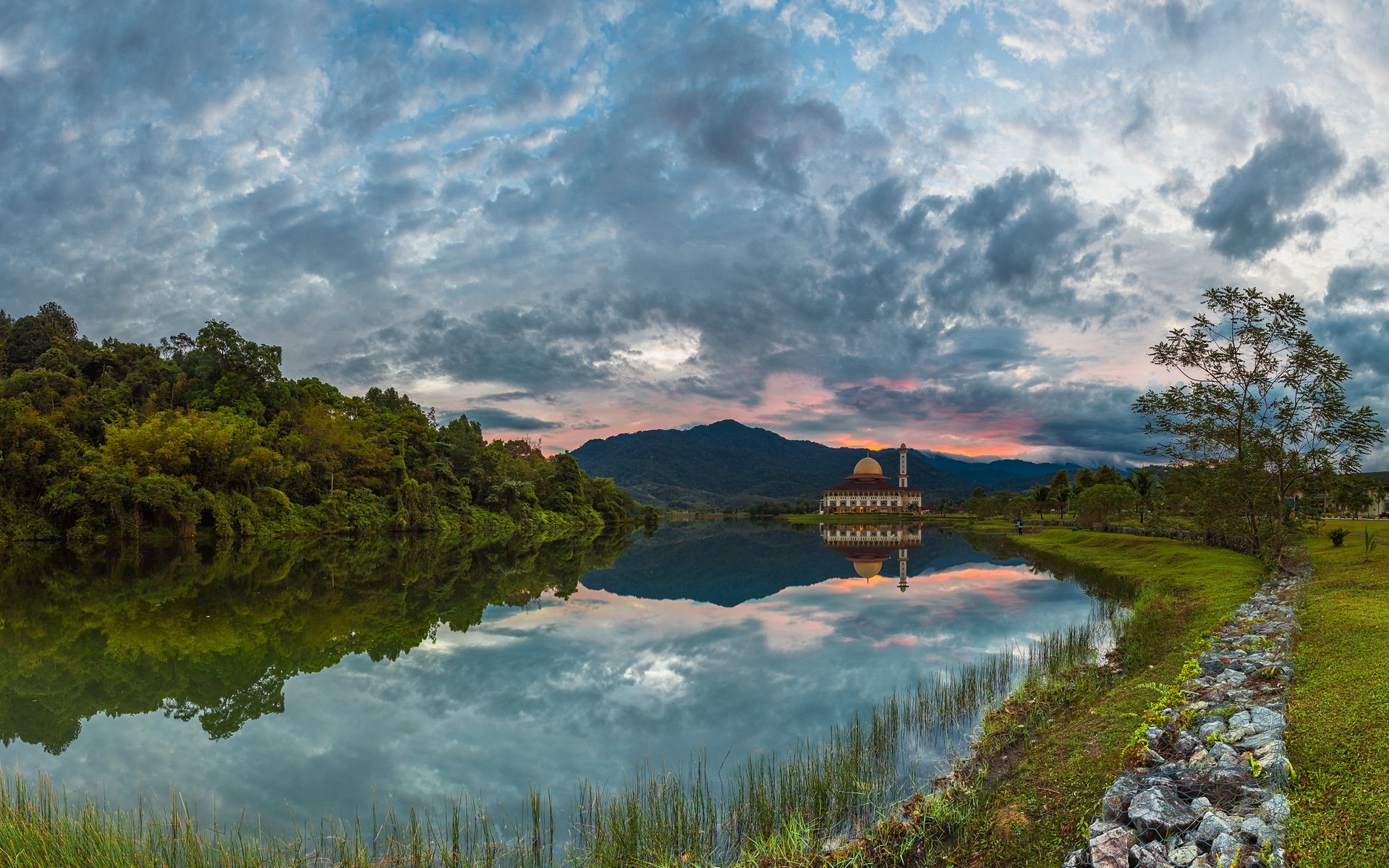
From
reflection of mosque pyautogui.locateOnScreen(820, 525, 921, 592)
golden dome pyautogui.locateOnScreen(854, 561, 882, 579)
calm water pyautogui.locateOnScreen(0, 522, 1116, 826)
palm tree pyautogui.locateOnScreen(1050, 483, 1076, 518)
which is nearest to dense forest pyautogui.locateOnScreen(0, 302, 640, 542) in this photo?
calm water pyautogui.locateOnScreen(0, 522, 1116, 826)

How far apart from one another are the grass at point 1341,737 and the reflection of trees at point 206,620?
1357cm

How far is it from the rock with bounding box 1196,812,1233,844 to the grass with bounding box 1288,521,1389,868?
Answer: 0.40 metres

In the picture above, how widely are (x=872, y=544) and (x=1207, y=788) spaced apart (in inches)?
2462

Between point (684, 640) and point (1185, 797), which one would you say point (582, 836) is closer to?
point (1185, 797)

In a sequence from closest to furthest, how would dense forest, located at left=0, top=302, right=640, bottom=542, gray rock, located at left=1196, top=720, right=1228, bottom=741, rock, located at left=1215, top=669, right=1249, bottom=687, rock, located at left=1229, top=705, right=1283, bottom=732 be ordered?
rock, located at left=1229, top=705, right=1283, bottom=732
gray rock, located at left=1196, top=720, right=1228, bottom=741
rock, located at left=1215, top=669, right=1249, bottom=687
dense forest, located at left=0, top=302, right=640, bottom=542

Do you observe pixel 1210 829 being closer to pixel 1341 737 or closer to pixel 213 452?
pixel 1341 737

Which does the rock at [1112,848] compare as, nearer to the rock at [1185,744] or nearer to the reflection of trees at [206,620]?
the rock at [1185,744]

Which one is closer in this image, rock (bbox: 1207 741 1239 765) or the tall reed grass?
the tall reed grass

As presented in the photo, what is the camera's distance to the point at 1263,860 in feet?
16.2

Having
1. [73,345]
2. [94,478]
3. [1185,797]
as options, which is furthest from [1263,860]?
[73,345]

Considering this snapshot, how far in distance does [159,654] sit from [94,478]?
3794 cm

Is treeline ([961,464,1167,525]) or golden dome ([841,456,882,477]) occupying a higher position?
golden dome ([841,456,882,477])

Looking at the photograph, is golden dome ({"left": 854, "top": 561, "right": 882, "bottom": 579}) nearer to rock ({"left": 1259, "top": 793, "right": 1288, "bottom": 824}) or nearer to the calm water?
the calm water

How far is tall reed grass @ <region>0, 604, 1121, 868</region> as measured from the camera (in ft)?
20.0
